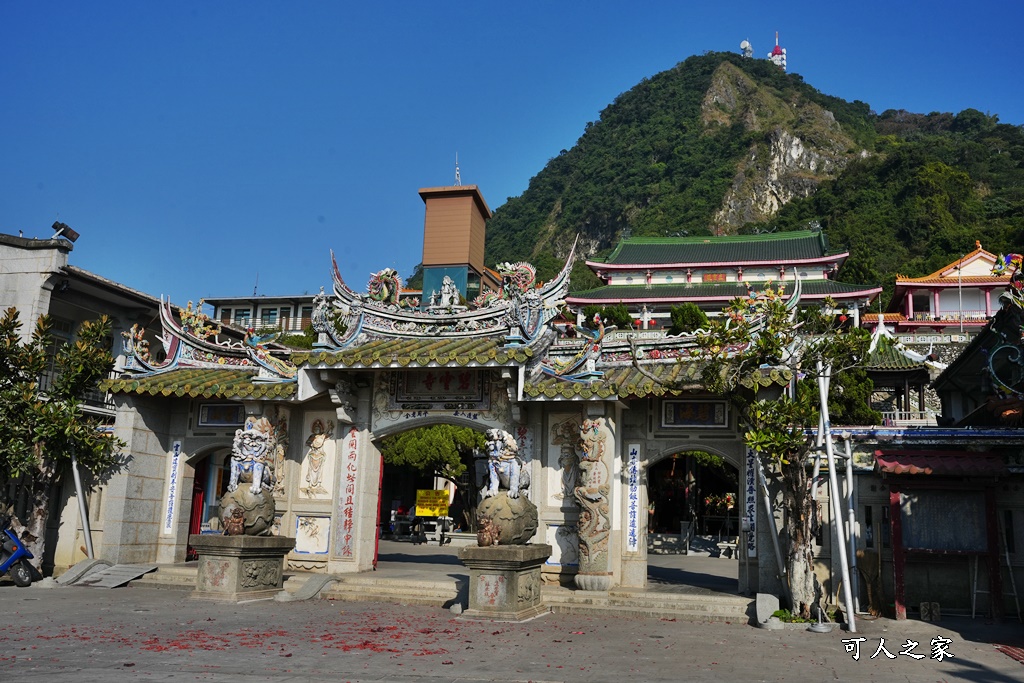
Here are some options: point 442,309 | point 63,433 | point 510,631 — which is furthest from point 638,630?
point 63,433

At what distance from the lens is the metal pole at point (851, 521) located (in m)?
10.6

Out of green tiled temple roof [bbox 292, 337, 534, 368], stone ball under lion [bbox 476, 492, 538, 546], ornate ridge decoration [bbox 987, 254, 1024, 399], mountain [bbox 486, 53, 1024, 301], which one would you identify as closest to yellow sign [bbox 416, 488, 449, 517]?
green tiled temple roof [bbox 292, 337, 534, 368]

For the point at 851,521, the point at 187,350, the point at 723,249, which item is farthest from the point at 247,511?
the point at 723,249

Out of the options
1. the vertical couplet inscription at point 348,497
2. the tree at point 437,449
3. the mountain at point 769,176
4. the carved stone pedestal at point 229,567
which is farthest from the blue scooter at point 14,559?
the mountain at point 769,176

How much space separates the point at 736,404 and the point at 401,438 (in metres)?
16.3

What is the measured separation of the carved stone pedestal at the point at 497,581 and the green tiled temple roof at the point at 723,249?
124 ft

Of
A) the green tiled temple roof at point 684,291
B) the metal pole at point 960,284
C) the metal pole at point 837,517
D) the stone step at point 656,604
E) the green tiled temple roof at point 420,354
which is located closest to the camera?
the metal pole at point 837,517

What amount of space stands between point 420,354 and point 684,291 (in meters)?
33.2

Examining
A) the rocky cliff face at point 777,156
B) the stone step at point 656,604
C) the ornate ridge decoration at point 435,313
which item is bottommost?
the stone step at point 656,604

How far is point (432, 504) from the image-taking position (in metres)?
28.3

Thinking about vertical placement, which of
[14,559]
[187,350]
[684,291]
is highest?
[684,291]

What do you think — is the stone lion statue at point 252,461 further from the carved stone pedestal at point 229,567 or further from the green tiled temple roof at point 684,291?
the green tiled temple roof at point 684,291

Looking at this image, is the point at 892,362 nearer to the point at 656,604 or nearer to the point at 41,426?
the point at 656,604

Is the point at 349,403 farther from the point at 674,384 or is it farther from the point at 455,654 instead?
the point at 455,654
